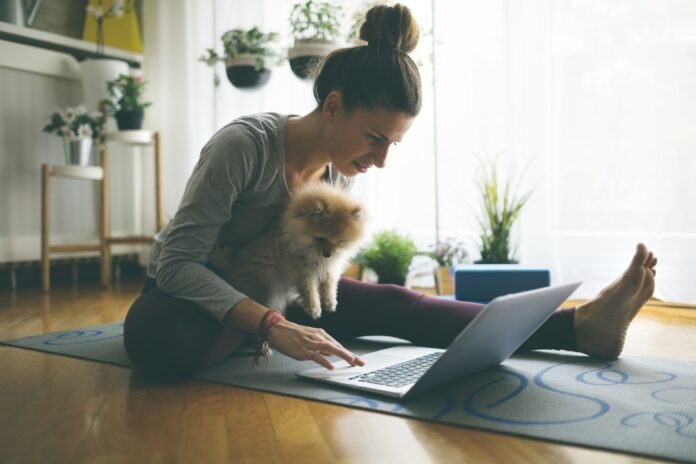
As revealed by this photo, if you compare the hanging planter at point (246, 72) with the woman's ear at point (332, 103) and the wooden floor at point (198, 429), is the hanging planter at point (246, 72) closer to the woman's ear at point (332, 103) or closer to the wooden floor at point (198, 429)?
the woman's ear at point (332, 103)

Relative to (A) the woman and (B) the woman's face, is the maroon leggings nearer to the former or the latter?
(A) the woman

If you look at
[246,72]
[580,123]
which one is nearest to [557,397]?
[580,123]

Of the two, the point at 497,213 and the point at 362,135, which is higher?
the point at 362,135

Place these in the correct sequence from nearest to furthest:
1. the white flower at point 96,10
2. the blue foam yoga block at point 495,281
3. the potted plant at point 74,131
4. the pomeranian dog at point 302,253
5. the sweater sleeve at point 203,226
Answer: the sweater sleeve at point 203,226
the pomeranian dog at point 302,253
the blue foam yoga block at point 495,281
the potted plant at point 74,131
the white flower at point 96,10

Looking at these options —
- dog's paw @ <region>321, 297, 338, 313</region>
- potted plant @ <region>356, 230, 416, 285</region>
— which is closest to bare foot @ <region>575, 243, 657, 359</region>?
dog's paw @ <region>321, 297, 338, 313</region>

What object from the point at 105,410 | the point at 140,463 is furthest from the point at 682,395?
the point at 105,410

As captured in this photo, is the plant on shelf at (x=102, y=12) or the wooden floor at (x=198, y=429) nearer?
the wooden floor at (x=198, y=429)

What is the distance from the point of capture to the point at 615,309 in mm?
1458

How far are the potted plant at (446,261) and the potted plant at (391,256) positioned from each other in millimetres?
120

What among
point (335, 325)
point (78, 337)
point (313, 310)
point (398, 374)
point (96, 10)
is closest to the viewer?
point (398, 374)

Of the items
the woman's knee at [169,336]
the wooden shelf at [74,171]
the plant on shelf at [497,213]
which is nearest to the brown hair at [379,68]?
the woman's knee at [169,336]

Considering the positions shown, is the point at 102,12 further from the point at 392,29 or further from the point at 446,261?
the point at 392,29

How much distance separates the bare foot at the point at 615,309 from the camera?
1.46 m

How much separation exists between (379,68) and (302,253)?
0.47 metres
